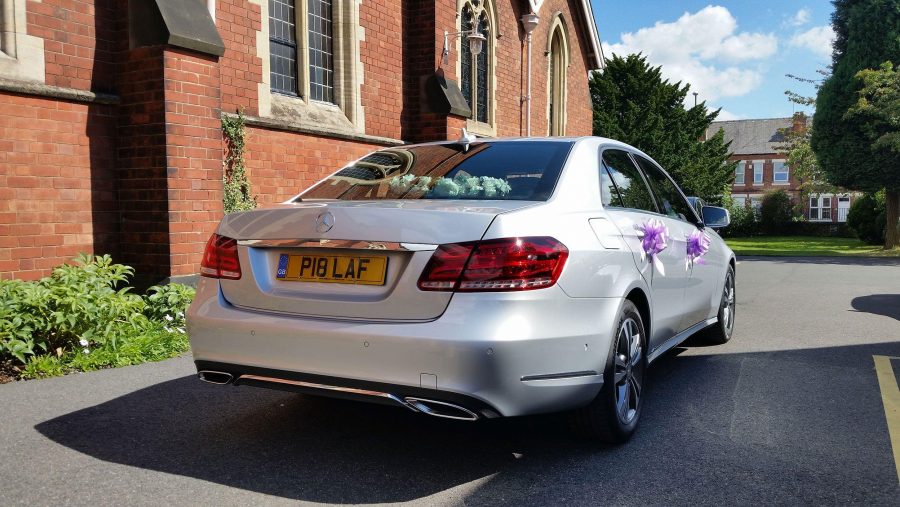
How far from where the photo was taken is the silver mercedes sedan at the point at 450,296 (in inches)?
119

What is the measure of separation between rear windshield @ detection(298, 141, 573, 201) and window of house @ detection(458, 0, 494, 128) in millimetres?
10798

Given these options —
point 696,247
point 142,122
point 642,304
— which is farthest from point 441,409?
point 142,122

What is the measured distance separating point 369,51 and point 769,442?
9775 millimetres

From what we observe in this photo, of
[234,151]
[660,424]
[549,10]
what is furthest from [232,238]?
[549,10]

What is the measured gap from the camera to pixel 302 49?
36.0 ft

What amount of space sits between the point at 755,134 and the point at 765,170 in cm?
432

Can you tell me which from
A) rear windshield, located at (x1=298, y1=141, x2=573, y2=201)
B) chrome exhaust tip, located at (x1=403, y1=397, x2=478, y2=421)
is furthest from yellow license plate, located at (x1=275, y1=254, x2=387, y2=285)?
rear windshield, located at (x1=298, y1=141, x2=573, y2=201)

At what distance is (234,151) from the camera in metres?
9.07

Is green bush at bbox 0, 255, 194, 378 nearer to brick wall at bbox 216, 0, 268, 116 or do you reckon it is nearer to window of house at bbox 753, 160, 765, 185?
brick wall at bbox 216, 0, 268, 116

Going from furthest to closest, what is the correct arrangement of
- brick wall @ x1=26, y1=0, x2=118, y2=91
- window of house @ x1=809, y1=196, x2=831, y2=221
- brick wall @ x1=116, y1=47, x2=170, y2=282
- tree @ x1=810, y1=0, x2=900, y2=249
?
window of house @ x1=809, y1=196, x2=831, y2=221 < tree @ x1=810, y1=0, x2=900, y2=249 < brick wall @ x1=116, y1=47, x2=170, y2=282 < brick wall @ x1=26, y1=0, x2=118, y2=91

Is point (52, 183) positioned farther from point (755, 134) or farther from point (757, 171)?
point (755, 134)

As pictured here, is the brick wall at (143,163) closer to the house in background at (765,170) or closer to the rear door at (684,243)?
the rear door at (684,243)

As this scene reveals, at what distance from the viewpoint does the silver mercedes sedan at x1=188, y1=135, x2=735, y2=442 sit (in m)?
3.03

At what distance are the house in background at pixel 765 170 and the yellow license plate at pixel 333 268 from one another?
62.3 metres
